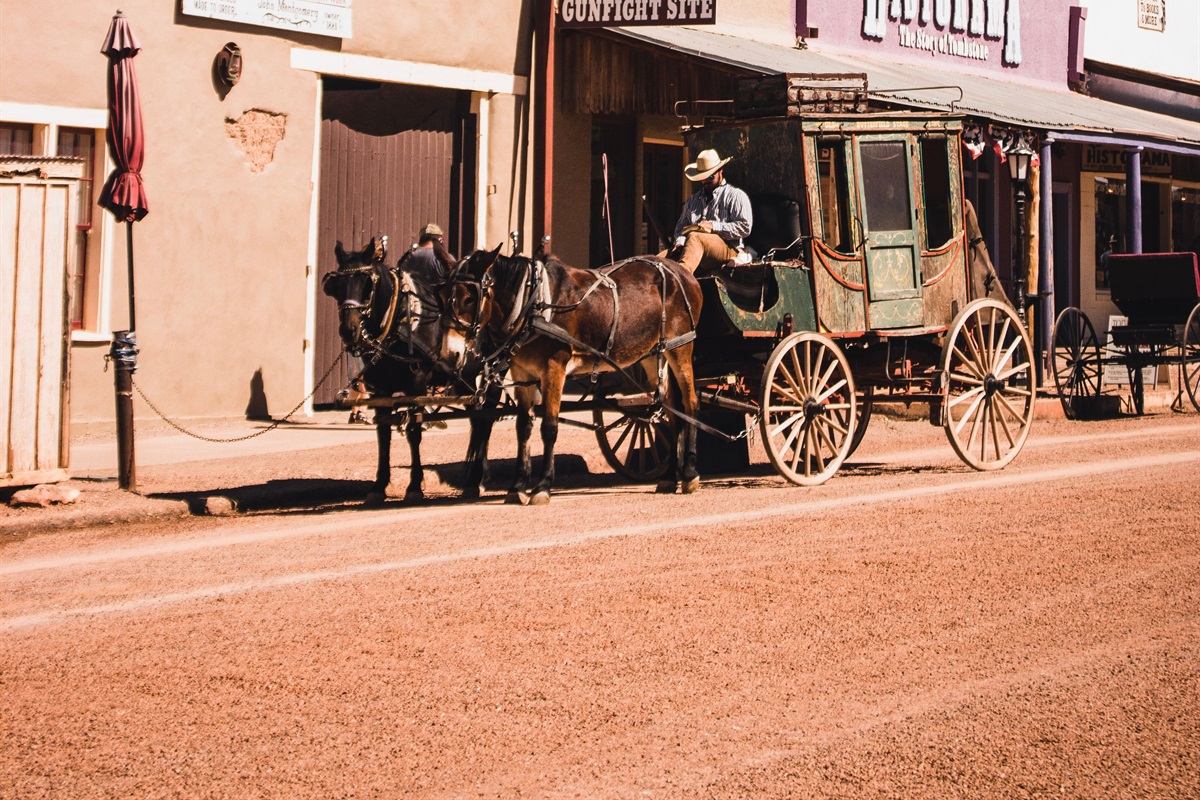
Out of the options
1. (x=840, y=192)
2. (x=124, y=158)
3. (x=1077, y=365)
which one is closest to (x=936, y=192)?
(x=840, y=192)

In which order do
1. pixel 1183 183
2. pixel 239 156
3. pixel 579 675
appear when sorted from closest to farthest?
pixel 579 675, pixel 239 156, pixel 1183 183

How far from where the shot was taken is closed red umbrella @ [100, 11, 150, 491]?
461 inches

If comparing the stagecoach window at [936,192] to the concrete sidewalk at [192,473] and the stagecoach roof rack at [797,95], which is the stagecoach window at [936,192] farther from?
the concrete sidewalk at [192,473]

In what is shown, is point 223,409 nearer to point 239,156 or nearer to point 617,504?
point 239,156

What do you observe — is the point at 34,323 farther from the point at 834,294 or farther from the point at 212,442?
the point at 834,294

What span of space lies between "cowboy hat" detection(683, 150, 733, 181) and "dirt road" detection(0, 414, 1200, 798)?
9.22ft

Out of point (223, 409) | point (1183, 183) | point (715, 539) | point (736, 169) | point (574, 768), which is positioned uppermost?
point (1183, 183)

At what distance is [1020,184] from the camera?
20.3 meters

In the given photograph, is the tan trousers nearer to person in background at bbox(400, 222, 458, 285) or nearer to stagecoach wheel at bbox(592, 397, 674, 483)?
stagecoach wheel at bbox(592, 397, 674, 483)

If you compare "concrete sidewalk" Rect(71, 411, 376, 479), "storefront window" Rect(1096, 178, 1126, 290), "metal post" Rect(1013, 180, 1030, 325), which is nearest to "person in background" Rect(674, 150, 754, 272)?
"concrete sidewalk" Rect(71, 411, 376, 479)

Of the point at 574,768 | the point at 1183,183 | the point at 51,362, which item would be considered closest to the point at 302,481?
the point at 51,362

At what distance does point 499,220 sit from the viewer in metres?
18.2

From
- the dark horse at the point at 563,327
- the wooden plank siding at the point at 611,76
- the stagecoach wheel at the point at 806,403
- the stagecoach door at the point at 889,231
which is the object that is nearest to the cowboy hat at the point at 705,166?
the dark horse at the point at 563,327

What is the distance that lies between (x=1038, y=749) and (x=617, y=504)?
5884 millimetres
